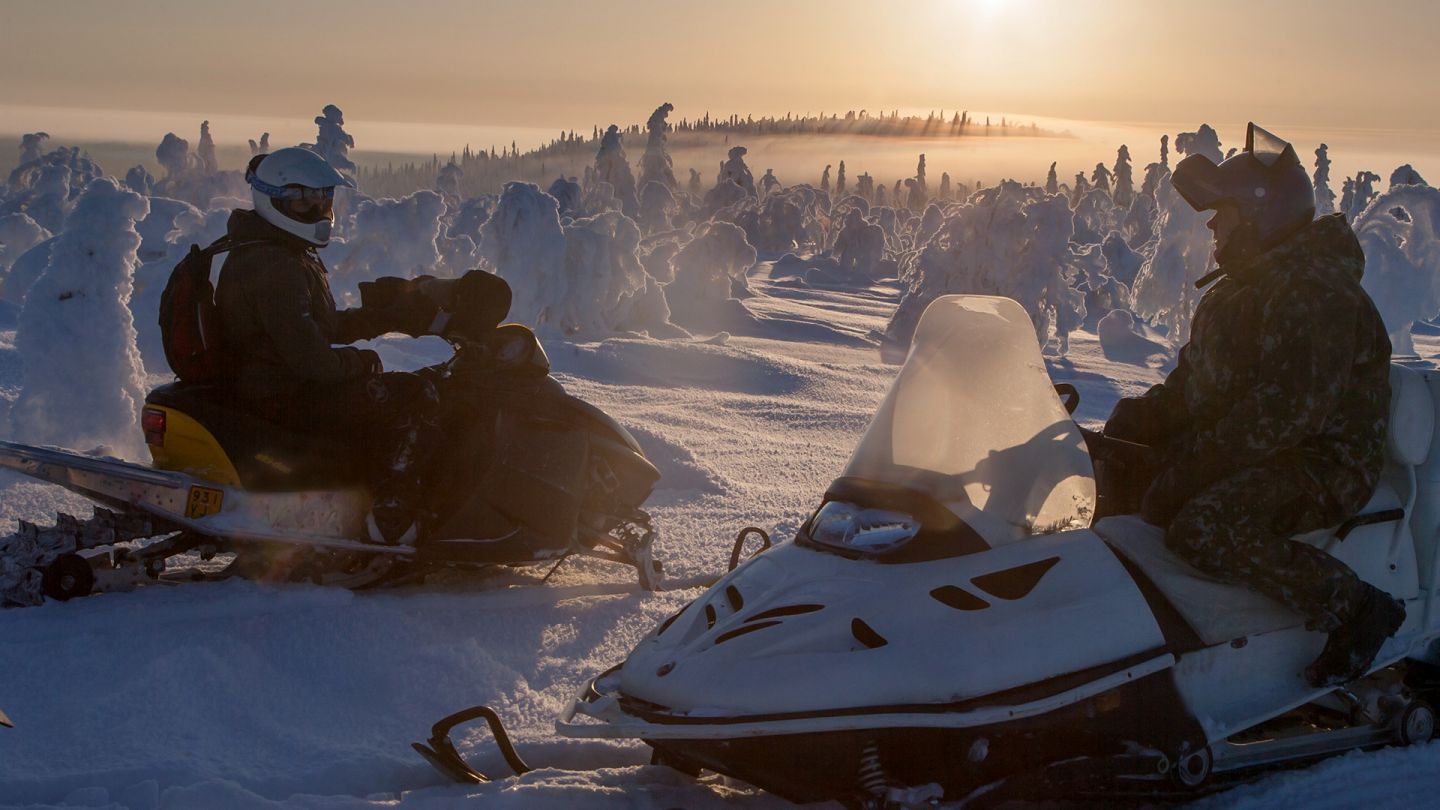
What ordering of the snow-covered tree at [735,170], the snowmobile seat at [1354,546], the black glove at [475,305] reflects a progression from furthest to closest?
the snow-covered tree at [735,170] < the black glove at [475,305] < the snowmobile seat at [1354,546]

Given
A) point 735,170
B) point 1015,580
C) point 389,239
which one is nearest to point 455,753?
point 1015,580

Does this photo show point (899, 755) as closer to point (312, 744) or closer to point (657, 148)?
point (312, 744)

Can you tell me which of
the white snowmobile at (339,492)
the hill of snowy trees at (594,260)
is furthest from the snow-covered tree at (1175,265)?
the white snowmobile at (339,492)

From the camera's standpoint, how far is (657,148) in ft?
273

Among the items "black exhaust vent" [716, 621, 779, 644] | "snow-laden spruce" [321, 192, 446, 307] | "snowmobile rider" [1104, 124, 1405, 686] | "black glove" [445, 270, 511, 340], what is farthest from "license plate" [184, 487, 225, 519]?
"snow-laden spruce" [321, 192, 446, 307]

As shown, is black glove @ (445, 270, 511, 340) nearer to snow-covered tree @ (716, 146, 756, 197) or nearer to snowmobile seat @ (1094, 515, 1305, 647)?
snowmobile seat @ (1094, 515, 1305, 647)

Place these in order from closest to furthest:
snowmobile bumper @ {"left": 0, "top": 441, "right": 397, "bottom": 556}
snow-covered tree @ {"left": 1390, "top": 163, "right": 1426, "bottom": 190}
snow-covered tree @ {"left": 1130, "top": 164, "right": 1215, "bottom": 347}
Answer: snowmobile bumper @ {"left": 0, "top": 441, "right": 397, "bottom": 556} → snow-covered tree @ {"left": 1130, "top": 164, "right": 1215, "bottom": 347} → snow-covered tree @ {"left": 1390, "top": 163, "right": 1426, "bottom": 190}

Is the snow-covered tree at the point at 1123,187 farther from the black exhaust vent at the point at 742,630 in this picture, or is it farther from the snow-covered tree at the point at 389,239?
the black exhaust vent at the point at 742,630

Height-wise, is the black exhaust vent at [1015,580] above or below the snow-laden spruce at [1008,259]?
below

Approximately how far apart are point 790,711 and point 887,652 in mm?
266

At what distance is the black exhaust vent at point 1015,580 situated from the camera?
2.72 meters

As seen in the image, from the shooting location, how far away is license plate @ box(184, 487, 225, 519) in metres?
4.17

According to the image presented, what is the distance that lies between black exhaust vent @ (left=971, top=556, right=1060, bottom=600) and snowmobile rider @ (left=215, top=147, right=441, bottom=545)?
2.71 metres

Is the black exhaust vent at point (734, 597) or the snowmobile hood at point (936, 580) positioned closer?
the snowmobile hood at point (936, 580)
